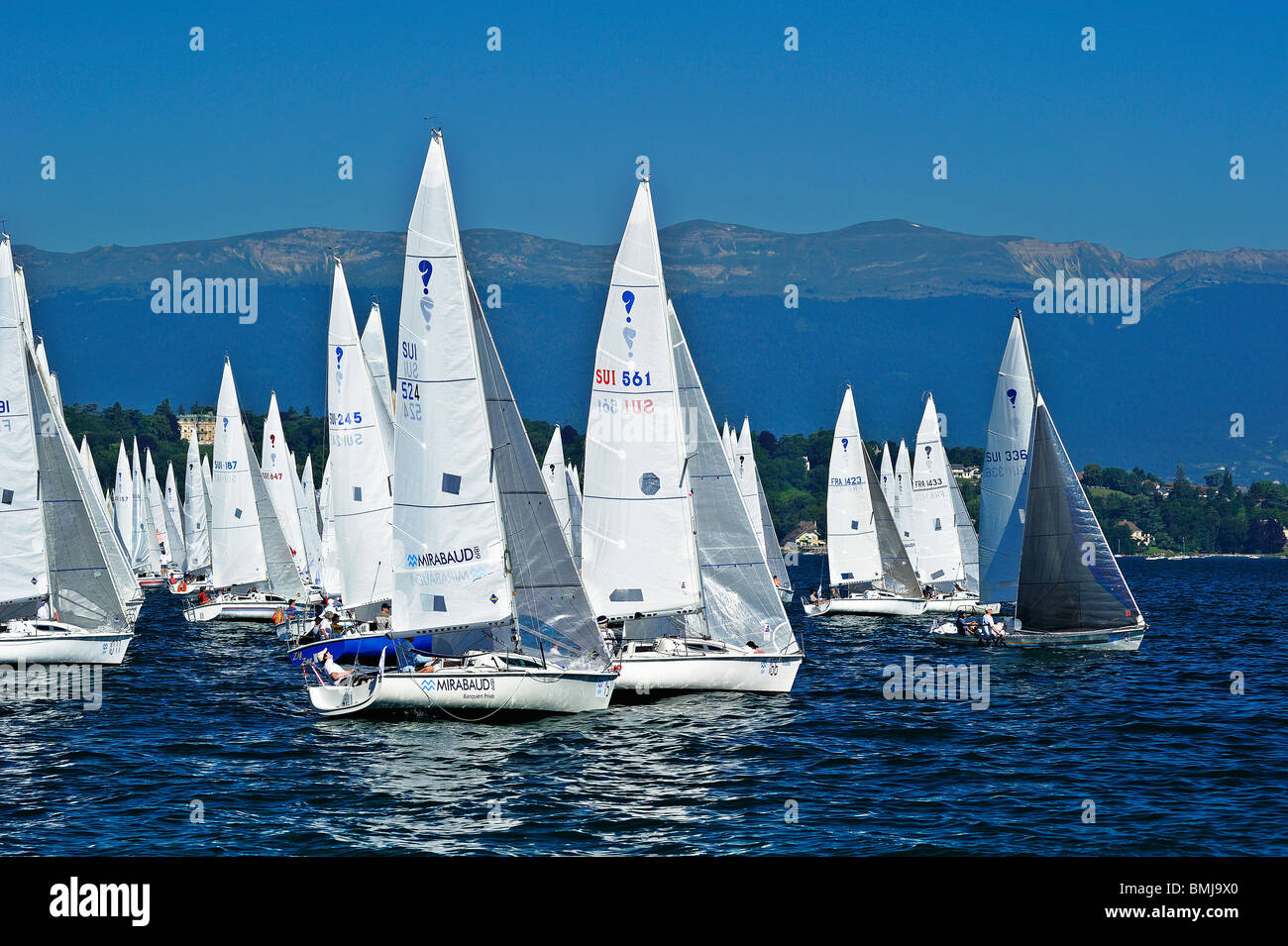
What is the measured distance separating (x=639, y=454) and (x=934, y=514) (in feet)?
102

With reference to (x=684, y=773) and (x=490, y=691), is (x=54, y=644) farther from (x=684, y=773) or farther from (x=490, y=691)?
(x=684, y=773)

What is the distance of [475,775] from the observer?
77.8ft

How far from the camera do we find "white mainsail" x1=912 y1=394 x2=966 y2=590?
200 feet

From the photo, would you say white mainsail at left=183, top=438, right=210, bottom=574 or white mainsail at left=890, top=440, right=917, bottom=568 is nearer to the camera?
white mainsail at left=890, top=440, right=917, bottom=568

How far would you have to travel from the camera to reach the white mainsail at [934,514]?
2398 inches

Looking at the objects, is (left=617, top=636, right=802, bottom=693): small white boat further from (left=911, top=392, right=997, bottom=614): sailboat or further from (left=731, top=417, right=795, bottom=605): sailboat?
(left=911, top=392, right=997, bottom=614): sailboat

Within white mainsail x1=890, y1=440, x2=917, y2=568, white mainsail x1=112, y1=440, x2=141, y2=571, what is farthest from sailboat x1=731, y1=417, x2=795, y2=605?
white mainsail x1=112, y1=440, x2=141, y2=571

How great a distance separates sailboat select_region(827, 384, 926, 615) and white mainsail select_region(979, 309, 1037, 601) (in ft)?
45.0

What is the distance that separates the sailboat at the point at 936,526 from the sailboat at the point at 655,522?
29.5 m

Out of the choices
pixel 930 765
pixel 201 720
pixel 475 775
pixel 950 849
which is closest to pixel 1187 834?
pixel 950 849

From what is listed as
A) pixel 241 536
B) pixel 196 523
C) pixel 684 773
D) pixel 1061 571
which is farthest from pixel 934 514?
pixel 196 523

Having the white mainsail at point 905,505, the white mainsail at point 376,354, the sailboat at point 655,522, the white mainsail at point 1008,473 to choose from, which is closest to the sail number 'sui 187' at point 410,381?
the sailboat at point 655,522
